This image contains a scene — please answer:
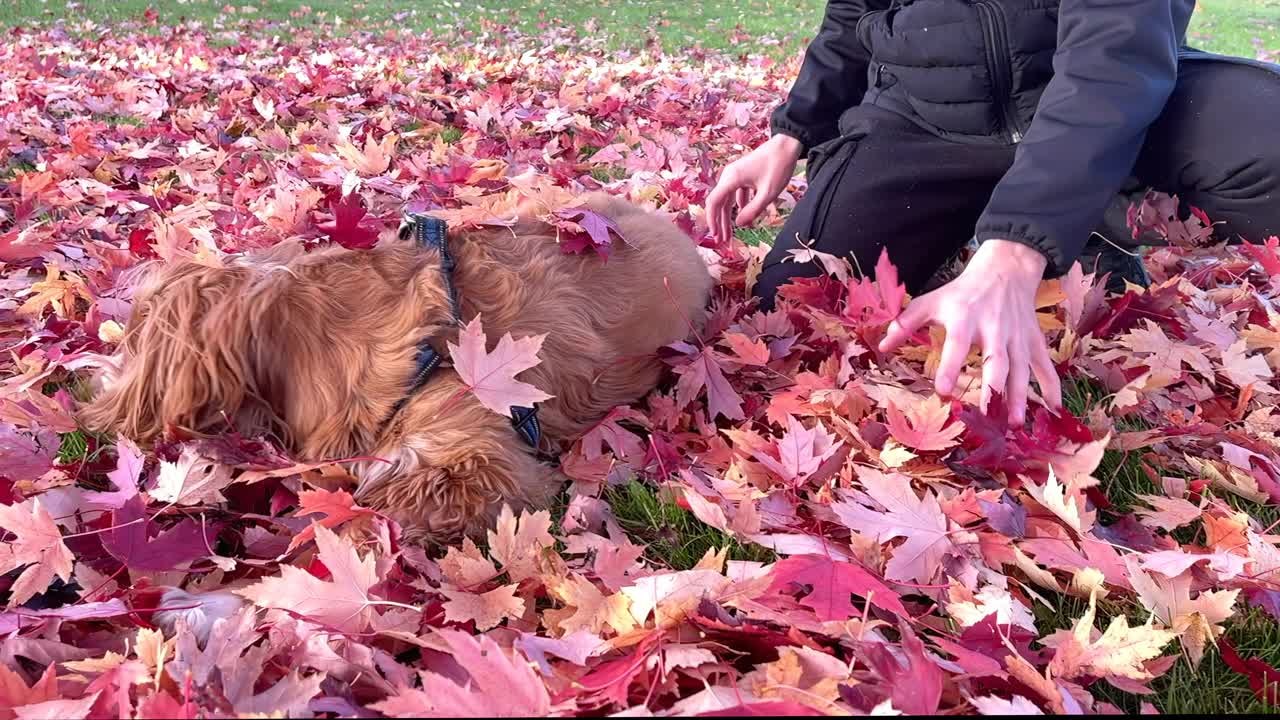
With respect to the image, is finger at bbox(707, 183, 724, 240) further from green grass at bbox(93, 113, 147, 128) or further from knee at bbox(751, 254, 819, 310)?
green grass at bbox(93, 113, 147, 128)

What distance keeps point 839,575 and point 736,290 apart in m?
2.08

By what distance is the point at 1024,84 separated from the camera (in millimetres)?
3061

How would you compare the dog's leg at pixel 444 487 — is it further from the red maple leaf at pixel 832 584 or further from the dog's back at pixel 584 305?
the red maple leaf at pixel 832 584

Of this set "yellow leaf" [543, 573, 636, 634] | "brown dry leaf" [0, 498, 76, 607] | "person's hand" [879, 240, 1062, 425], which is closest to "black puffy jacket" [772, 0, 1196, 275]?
"person's hand" [879, 240, 1062, 425]

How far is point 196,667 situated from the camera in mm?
1502

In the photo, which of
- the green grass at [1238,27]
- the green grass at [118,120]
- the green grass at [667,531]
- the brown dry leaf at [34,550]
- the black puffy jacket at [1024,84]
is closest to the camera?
the brown dry leaf at [34,550]

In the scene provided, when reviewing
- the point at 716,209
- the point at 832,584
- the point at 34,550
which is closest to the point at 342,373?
the point at 34,550

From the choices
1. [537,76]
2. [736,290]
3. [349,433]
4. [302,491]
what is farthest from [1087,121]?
[537,76]

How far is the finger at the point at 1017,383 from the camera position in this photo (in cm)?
205

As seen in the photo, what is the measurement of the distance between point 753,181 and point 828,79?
26.7 inches

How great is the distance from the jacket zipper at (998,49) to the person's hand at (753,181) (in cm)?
91

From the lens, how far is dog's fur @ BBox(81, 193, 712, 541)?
6.68 ft

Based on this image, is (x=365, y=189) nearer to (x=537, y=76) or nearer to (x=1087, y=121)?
(x=1087, y=121)

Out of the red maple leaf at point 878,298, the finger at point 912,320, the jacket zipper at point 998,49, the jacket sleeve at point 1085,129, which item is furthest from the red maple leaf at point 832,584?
the jacket zipper at point 998,49
